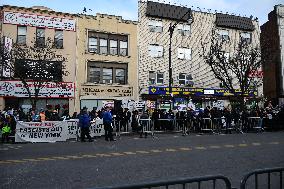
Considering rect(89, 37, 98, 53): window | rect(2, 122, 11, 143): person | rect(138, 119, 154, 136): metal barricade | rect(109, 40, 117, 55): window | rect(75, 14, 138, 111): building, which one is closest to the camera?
rect(2, 122, 11, 143): person

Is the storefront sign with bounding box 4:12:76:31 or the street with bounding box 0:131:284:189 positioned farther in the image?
the storefront sign with bounding box 4:12:76:31

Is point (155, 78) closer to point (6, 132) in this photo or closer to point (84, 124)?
point (84, 124)

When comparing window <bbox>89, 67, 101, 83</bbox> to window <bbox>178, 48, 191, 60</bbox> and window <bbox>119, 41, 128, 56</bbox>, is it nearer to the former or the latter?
window <bbox>119, 41, 128, 56</bbox>

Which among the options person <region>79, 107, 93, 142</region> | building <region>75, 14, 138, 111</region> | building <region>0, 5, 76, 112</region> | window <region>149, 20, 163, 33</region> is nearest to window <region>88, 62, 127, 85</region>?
building <region>75, 14, 138, 111</region>

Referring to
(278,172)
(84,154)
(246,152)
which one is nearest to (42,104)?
(84,154)

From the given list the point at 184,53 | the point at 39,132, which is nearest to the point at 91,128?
the point at 39,132

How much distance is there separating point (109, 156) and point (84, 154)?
3.65 feet

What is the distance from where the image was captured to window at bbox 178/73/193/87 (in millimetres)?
32588

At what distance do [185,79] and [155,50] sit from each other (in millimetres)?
4570

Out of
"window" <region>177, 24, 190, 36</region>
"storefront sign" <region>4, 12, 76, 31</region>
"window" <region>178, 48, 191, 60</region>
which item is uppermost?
"window" <region>177, 24, 190, 36</region>

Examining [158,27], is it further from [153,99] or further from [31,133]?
[31,133]

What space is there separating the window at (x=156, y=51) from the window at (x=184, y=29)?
3242mm

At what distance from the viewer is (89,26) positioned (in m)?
29.6

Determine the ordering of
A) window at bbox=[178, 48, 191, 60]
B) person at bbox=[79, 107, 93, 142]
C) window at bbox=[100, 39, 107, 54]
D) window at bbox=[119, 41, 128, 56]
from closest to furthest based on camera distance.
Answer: person at bbox=[79, 107, 93, 142] < window at bbox=[100, 39, 107, 54] < window at bbox=[119, 41, 128, 56] < window at bbox=[178, 48, 191, 60]
